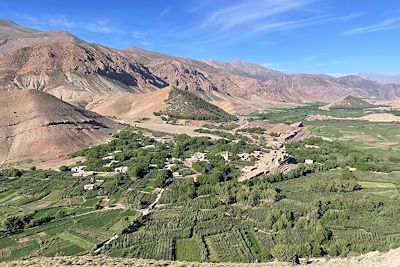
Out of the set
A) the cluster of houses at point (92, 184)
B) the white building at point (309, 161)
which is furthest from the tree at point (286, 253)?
the white building at point (309, 161)

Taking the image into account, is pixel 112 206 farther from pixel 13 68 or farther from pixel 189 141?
pixel 13 68

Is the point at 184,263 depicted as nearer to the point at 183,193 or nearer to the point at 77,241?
the point at 77,241

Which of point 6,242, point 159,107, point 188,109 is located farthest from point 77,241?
point 159,107

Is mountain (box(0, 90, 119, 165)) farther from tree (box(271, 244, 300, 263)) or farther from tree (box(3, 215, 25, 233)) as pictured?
tree (box(271, 244, 300, 263))

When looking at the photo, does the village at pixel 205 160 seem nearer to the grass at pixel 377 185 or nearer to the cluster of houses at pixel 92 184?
the cluster of houses at pixel 92 184

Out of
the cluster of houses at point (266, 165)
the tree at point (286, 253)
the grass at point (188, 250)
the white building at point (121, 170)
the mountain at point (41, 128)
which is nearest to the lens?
the tree at point (286, 253)
